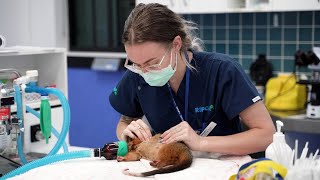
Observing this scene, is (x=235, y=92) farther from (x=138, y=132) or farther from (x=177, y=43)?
(x=138, y=132)

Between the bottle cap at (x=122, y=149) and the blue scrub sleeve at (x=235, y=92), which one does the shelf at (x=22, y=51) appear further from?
the blue scrub sleeve at (x=235, y=92)

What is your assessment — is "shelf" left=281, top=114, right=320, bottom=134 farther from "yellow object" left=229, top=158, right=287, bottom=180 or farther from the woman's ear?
"yellow object" left=229, top=158, right=287, bottom=180

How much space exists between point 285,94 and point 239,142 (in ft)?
5.27

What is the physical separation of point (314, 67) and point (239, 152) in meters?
1.61

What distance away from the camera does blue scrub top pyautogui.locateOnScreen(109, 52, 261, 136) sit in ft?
5.55

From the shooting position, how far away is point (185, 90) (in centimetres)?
178

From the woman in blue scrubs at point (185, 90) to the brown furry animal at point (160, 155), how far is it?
0.05 metres

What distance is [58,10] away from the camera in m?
4.34

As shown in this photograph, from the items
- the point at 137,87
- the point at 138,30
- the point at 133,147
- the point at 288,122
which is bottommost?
the point at 288,122

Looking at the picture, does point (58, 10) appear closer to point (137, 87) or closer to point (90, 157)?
point (137, 87)

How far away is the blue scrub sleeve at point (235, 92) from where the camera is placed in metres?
1.66

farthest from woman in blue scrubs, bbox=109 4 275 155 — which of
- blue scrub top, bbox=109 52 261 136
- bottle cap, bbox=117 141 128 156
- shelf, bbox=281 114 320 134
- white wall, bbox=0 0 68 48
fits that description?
white wall, bbox=0 0 68 48

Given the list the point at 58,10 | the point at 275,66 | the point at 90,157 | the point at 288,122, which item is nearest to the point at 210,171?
the point at 90,157

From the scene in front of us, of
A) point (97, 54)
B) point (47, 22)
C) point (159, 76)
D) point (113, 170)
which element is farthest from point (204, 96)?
point (47, 22)
